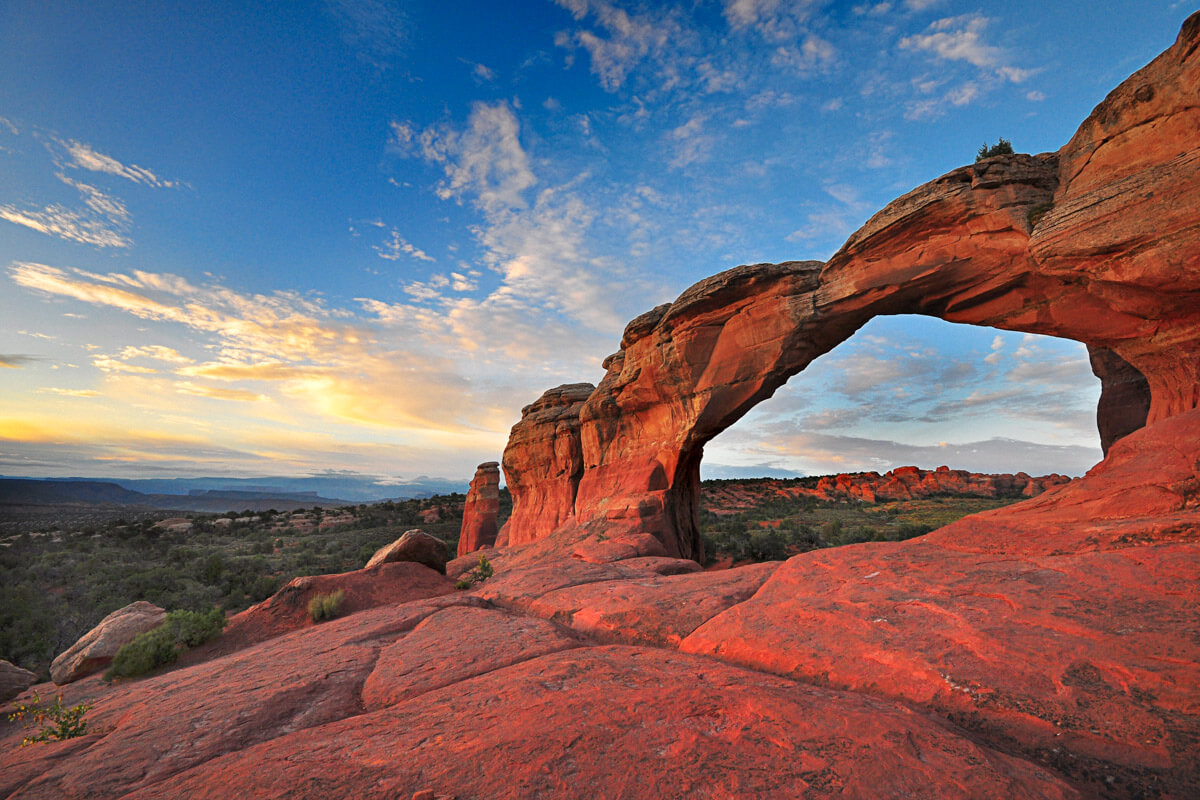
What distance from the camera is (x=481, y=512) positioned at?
3656 cm

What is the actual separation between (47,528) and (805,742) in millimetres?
61107

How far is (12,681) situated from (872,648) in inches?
578

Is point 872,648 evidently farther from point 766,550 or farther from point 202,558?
point 202,558

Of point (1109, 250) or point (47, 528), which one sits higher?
point (1109, 250)

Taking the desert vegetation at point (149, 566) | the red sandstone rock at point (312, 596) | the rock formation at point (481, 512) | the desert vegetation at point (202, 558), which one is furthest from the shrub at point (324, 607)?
the rock formation at point (481, 512)

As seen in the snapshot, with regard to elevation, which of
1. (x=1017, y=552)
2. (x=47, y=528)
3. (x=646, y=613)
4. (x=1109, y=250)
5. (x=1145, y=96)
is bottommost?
(x=47, y=528)

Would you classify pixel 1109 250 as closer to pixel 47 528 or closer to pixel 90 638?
pixel 90 638

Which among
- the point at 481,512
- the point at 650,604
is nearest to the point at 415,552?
the point at 650,604

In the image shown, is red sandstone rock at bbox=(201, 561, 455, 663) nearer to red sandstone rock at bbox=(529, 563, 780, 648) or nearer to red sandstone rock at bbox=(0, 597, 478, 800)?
red sandstone rock at bbox=(0, 597, 478, 800)

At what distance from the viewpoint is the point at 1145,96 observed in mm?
9000

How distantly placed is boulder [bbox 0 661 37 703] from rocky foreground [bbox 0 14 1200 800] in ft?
1.74

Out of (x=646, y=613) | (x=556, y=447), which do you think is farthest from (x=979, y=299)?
(x=556, y=447)

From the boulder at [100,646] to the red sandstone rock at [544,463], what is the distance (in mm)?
16657

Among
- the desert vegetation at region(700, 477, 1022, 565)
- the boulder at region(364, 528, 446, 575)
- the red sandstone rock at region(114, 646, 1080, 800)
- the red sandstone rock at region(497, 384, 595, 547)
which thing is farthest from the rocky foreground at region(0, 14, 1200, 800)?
the red sandstone rock at region(497, 384, 595, 547)
